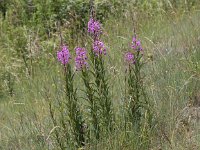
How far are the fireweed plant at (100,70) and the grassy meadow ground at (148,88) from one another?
6.4 inches

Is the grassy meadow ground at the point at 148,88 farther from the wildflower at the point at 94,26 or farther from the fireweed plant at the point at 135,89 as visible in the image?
the wildflower at the point at 94,26

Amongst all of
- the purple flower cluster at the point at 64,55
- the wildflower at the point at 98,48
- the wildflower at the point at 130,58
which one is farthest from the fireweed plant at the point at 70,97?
the wildflower at the point at 130,58

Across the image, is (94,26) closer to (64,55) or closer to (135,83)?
(64,55)

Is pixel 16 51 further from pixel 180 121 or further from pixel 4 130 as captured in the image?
pixel 180 121

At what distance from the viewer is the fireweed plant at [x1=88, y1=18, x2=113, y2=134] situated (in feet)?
11.1

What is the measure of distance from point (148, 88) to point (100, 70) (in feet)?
3.22

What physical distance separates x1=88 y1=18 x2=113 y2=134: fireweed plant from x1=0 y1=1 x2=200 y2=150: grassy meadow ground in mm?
162

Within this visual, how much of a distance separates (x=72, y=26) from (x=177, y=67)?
3425 millimetres

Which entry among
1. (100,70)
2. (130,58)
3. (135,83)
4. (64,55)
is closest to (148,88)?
(135,83)

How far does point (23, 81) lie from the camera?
6672mm

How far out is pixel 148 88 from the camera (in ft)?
13.9

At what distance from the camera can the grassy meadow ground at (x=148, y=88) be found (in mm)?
3537

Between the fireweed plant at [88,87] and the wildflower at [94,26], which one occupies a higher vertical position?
the wildflower at [94,26]

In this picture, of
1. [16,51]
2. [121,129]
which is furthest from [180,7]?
[121,129]
